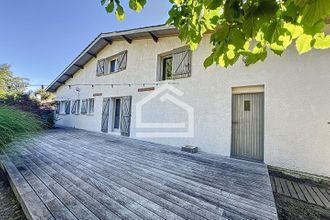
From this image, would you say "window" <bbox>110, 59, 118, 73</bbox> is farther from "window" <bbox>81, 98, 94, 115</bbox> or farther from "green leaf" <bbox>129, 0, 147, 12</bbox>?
"green leaf" <bbox>129, 0, 147, 12</bbox>

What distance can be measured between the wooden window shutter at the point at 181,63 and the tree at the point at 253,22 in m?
4.45

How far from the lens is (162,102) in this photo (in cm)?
643

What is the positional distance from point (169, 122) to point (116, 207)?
4240mm

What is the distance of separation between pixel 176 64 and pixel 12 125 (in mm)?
4739

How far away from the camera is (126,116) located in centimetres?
755

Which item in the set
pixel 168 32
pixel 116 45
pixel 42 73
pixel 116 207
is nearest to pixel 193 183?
pixel 116 207

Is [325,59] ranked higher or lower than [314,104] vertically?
higher

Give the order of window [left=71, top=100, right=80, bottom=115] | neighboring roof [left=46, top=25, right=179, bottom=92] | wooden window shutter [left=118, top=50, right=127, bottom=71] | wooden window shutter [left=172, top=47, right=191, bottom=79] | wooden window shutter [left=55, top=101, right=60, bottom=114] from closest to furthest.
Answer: wooden window shutter [left=172, top=47, right=191, bottom=79] → neighboring roof [left=46, top=25, right=179, bottom=92] → wooden window shutter [left=118, top=50, right=127, bottom=71] → window [left=71, top=100, right=80, bottom=115] → wooden window shutter [left=55, top=101, right=60, bottom=114]

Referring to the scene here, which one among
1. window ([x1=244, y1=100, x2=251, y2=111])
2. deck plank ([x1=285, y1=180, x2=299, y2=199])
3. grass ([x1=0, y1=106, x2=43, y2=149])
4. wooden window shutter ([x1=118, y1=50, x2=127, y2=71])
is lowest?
deck plank ([x1=285, y1=180, x2=299, y2=199])

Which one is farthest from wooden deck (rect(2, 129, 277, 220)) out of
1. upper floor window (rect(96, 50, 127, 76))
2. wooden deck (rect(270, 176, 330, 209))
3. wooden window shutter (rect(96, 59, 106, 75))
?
wooden window shutter (rect(96, 59, 106, 75))

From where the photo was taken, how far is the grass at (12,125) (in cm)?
272

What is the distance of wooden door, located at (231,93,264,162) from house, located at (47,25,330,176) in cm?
2

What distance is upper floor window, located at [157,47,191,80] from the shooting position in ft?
19.2

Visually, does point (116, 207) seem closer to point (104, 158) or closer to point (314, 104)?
point (104, 158)
